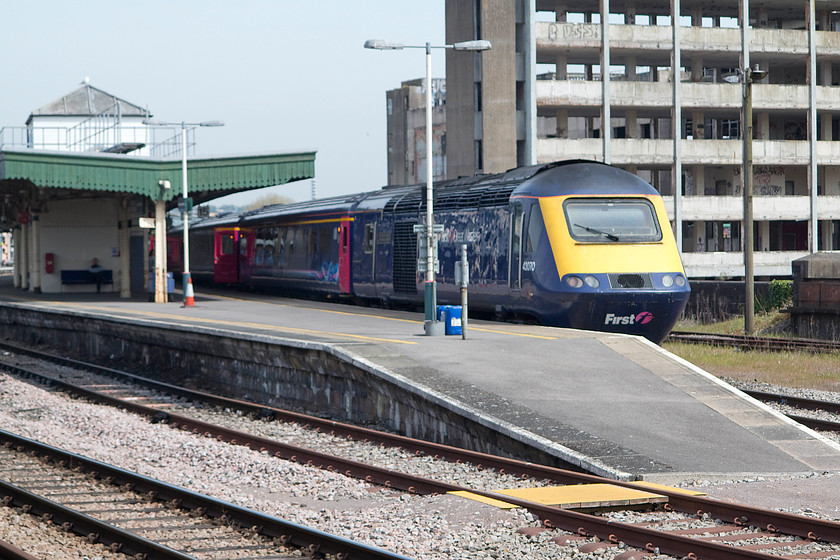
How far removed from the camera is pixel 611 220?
20625 millimetres

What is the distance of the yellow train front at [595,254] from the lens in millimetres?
20016

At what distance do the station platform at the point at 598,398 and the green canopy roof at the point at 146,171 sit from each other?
1510cm

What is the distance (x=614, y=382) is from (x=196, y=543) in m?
7.95

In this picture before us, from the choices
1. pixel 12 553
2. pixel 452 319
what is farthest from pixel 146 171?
pixel 12 553

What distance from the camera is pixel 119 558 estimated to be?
8.96 m

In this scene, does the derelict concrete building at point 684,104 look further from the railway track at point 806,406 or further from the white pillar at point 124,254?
the railway track at point 806,406

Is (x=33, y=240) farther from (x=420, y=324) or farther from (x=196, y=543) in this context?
(x=196, y=543)

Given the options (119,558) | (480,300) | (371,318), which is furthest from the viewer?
(371,318)

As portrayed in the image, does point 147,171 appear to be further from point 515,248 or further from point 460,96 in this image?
point 460,96

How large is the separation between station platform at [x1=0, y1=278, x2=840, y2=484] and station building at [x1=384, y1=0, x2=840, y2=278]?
3315 centimetres

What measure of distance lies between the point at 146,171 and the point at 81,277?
881 cm

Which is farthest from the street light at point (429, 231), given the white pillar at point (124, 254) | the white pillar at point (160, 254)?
the white pillar at point (124, 254)

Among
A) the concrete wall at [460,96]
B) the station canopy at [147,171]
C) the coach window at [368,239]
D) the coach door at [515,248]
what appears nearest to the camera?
the coach door at [515,248]

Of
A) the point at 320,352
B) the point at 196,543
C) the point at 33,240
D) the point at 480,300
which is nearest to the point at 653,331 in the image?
the point at 480,300
